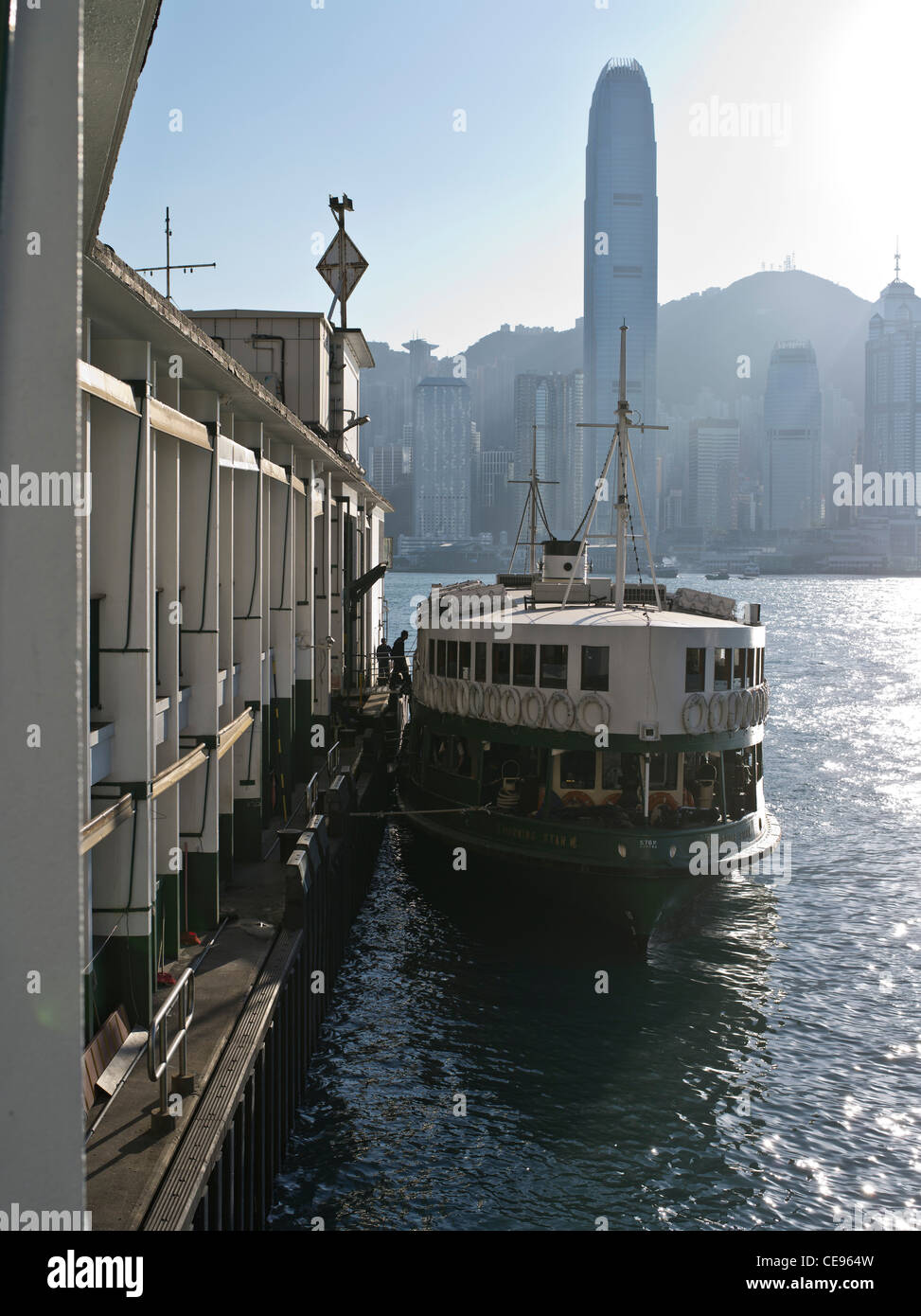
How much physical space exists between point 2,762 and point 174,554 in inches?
381

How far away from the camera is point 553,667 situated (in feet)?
72.1

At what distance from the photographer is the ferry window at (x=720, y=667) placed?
21.8 metres

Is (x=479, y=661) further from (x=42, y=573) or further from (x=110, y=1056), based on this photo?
(x=42, y=573)

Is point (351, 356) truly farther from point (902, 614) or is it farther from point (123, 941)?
point (902, 614)

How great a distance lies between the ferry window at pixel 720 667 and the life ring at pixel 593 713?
2.57 m

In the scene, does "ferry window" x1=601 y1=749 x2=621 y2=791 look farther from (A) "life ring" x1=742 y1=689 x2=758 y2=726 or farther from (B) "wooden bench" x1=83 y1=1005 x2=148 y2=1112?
(B) "wooden bench" x1=83 y1=1005 x2=148 y2=1112

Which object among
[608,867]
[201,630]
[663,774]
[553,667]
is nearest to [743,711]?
[663,774]

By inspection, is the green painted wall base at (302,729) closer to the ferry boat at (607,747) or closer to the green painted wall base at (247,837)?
the ferry boat at (607,747)

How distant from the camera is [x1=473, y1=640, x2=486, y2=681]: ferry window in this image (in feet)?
78.6

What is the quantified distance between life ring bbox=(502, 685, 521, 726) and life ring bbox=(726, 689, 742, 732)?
171 inches

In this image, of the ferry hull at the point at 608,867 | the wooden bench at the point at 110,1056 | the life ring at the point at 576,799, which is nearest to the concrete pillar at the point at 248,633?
the ferry hull at the point at 608,867

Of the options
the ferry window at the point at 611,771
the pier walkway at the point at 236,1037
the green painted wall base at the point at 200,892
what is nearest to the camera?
Answer: the pier walkway at the point at 236,1037
